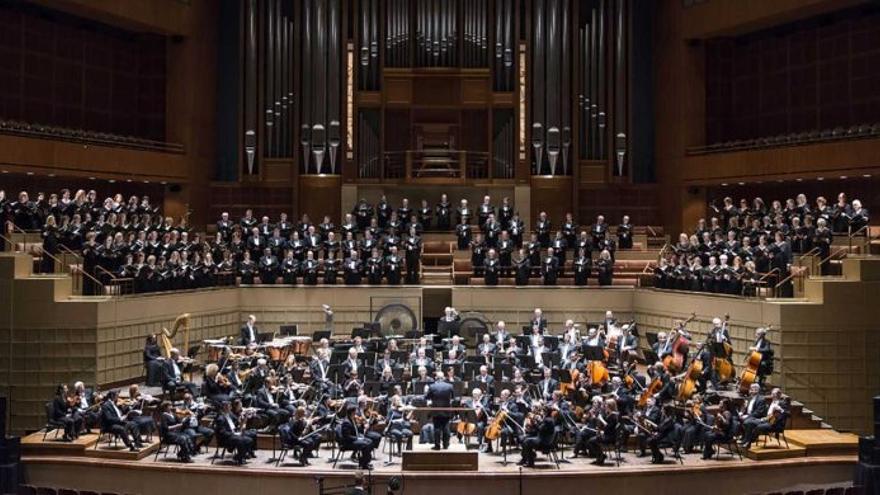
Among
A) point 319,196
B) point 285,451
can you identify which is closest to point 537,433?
point 285,451

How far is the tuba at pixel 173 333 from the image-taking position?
47.9 feet

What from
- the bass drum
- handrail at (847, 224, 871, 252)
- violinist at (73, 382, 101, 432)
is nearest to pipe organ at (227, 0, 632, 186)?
the bass drum

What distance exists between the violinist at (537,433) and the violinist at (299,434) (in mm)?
2162

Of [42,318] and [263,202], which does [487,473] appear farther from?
[263,202]

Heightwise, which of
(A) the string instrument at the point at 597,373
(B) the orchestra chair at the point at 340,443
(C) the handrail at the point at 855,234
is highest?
(C) the handrail at the point at 855,234

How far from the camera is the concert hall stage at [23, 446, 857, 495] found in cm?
1139

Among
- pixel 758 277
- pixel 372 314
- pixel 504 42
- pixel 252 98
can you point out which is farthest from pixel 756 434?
pixel 252 98

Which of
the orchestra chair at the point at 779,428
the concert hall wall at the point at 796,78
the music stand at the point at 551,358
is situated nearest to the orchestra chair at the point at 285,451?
the music stand at the point at 551,358

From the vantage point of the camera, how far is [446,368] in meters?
13.2

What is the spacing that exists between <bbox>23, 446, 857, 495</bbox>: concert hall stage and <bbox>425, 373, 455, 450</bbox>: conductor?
0.26 m

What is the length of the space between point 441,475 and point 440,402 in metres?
0.91

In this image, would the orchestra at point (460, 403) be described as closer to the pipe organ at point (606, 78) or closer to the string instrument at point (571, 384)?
the string instrument at point (571, 384)

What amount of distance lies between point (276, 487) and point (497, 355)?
3520 millimetres

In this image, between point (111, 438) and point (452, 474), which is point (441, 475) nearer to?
point (452, 474)
